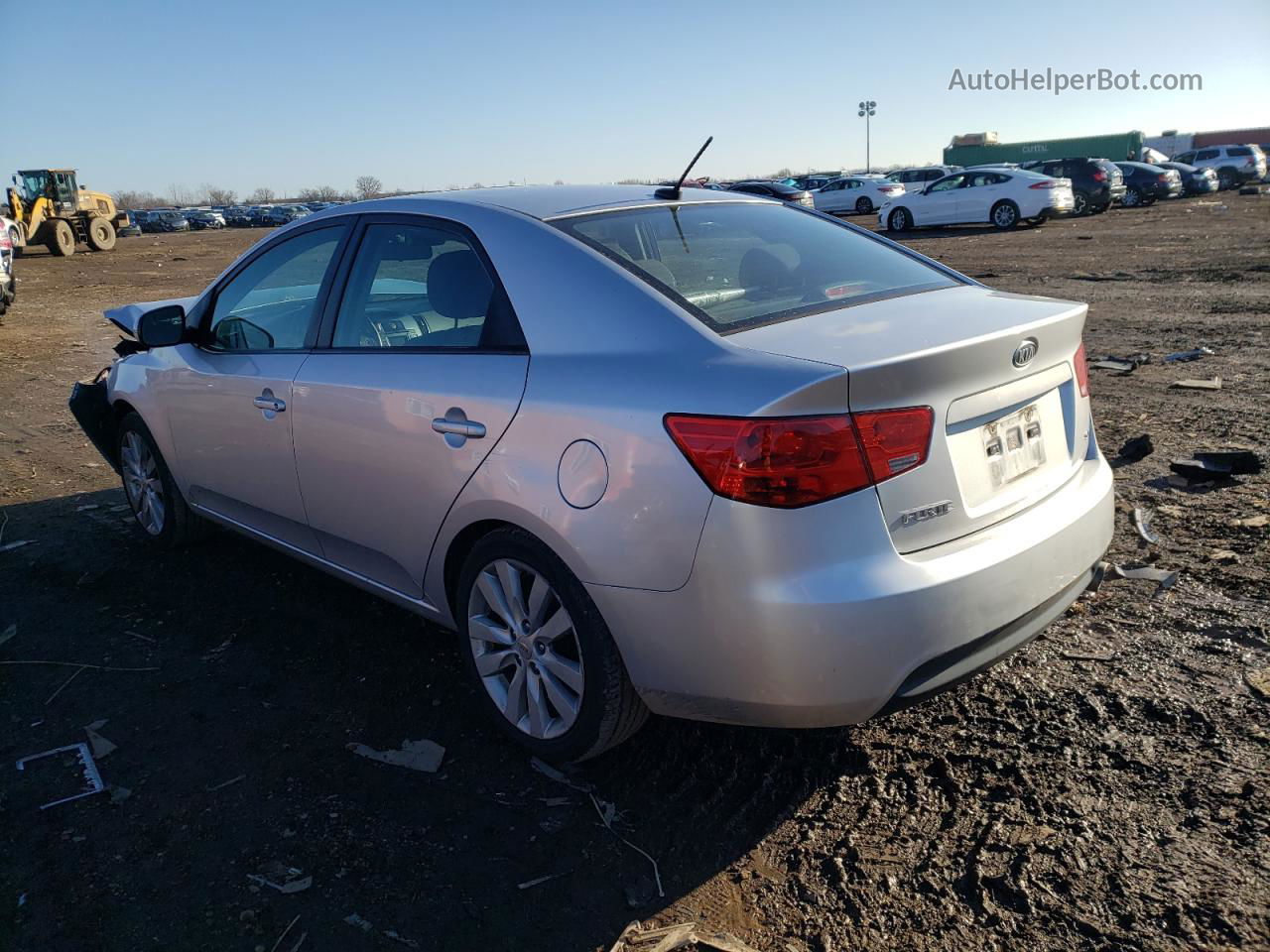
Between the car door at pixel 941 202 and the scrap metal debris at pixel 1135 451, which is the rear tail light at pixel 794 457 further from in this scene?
the car door at pixel 941 202

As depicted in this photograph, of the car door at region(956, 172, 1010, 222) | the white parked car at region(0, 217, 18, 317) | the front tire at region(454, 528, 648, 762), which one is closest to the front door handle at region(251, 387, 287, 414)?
the front tire at region(454, 528, 648, 762)

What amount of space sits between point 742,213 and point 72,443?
6.31m

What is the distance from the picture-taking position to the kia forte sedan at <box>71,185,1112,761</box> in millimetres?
2330

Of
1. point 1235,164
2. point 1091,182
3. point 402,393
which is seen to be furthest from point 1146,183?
point 402,393

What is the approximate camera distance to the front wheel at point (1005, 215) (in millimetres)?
26125

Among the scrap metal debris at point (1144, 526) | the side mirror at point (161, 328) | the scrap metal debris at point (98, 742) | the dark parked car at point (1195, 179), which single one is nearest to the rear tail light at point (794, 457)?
the scrap metal debris at point (98, 742)

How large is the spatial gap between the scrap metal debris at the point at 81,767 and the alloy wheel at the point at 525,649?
1.26 metres

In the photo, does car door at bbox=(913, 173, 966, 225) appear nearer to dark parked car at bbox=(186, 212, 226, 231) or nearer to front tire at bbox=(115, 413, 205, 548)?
front tire at bbox=(115, 413, 205, 548)

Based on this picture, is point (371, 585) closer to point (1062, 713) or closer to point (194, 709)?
point (194, 709)

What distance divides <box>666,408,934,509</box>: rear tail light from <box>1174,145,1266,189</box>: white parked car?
1961 inches

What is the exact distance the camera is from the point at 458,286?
327 cm

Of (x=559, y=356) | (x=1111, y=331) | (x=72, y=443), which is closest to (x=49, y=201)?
(x=72, y=443)

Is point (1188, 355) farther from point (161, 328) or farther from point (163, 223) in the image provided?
point (163, 223)

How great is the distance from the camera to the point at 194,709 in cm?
349
